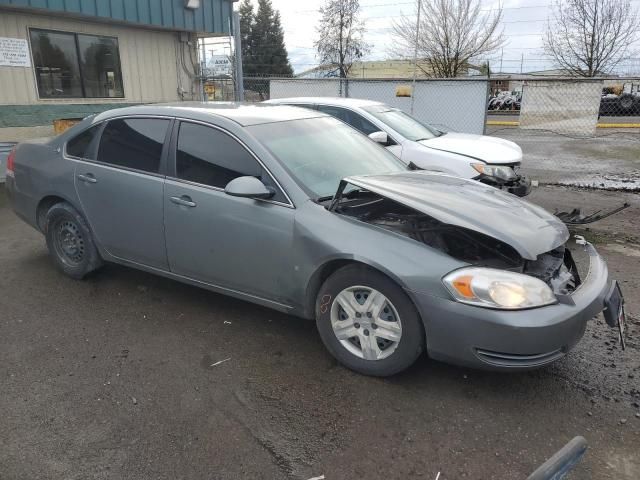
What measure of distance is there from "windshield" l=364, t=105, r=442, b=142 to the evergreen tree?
4054cm

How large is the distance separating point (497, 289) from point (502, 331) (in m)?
0.22

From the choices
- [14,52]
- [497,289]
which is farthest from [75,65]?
[497,289]

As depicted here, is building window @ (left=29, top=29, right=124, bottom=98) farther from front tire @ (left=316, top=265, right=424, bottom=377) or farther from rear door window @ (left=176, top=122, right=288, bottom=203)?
front tire @ (left=316, top=265, right=424, bottom=377)

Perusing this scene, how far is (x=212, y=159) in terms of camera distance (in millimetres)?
3715

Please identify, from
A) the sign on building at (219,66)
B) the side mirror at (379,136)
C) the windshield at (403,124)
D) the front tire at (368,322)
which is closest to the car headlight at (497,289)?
the front tire at (368,322)

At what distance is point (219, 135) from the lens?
3695 mm

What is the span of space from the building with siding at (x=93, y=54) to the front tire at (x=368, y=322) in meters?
8.00

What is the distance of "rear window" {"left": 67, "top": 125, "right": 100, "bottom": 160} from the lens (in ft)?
14.3

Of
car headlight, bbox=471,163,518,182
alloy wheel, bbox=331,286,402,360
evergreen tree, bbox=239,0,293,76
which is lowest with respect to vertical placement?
alloy wheel, bbox=331,286,402,360

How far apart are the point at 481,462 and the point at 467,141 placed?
6030mm

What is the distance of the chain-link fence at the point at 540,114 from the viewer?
10.9 meters

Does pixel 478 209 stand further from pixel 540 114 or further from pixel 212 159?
pixel 540 114

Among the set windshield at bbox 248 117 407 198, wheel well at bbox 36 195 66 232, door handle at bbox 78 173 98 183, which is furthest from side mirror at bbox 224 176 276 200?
wheel well at bbox 36 195 66 232

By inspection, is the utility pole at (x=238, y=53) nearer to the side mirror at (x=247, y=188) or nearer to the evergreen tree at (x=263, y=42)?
the side mirror at (x=247, y=188)
